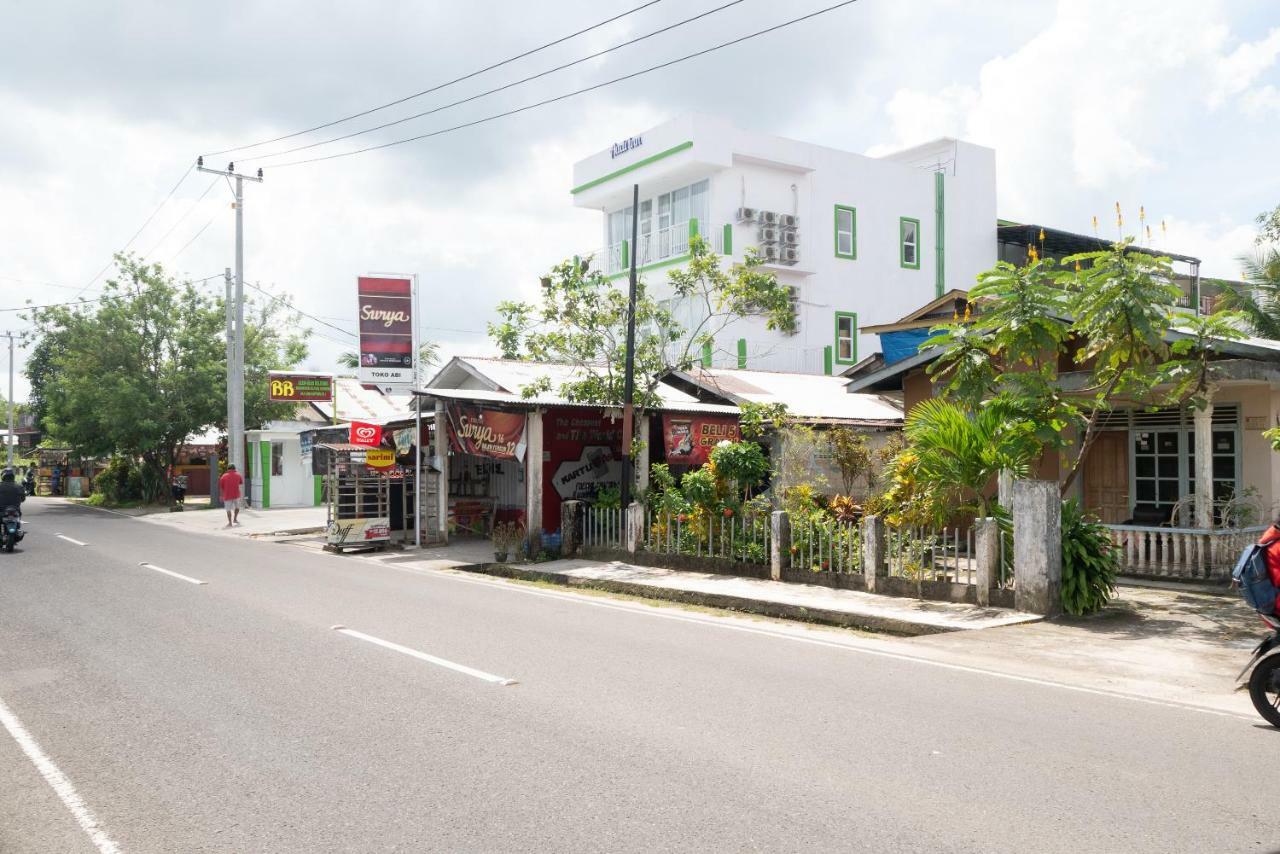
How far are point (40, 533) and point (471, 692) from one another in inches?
823

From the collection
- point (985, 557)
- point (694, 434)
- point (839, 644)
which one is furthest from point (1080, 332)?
point (694, 434)

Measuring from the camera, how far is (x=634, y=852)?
416 centimetres

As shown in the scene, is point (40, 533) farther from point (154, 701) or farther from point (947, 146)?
point (947, 146)

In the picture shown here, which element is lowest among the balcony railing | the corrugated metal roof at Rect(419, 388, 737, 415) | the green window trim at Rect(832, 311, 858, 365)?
the corrugated metal roof at Rect(419, 388, 737, 415)

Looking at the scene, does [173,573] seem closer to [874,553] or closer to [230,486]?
[874,553]

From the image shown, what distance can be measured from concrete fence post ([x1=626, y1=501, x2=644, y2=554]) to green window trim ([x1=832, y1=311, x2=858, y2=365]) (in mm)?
18741

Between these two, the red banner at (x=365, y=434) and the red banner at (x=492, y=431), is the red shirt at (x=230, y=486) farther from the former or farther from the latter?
the red banner at (x=492, y=431)

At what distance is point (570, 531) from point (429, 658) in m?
9.35

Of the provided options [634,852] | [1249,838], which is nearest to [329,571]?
[634,852]

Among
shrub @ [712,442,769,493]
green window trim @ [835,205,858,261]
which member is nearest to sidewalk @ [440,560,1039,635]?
shrub @ [712,442,769,493]

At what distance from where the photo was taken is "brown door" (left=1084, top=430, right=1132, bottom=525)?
55.9 feet

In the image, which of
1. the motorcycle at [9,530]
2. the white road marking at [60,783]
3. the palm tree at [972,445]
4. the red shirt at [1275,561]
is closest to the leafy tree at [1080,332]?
the palm tree at [972,445]

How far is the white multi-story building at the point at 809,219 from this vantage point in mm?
31297

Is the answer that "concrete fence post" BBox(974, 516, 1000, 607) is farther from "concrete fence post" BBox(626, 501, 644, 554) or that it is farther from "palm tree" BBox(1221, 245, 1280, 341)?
"palm tree" BBox(1221, 245, 1280, 341)
